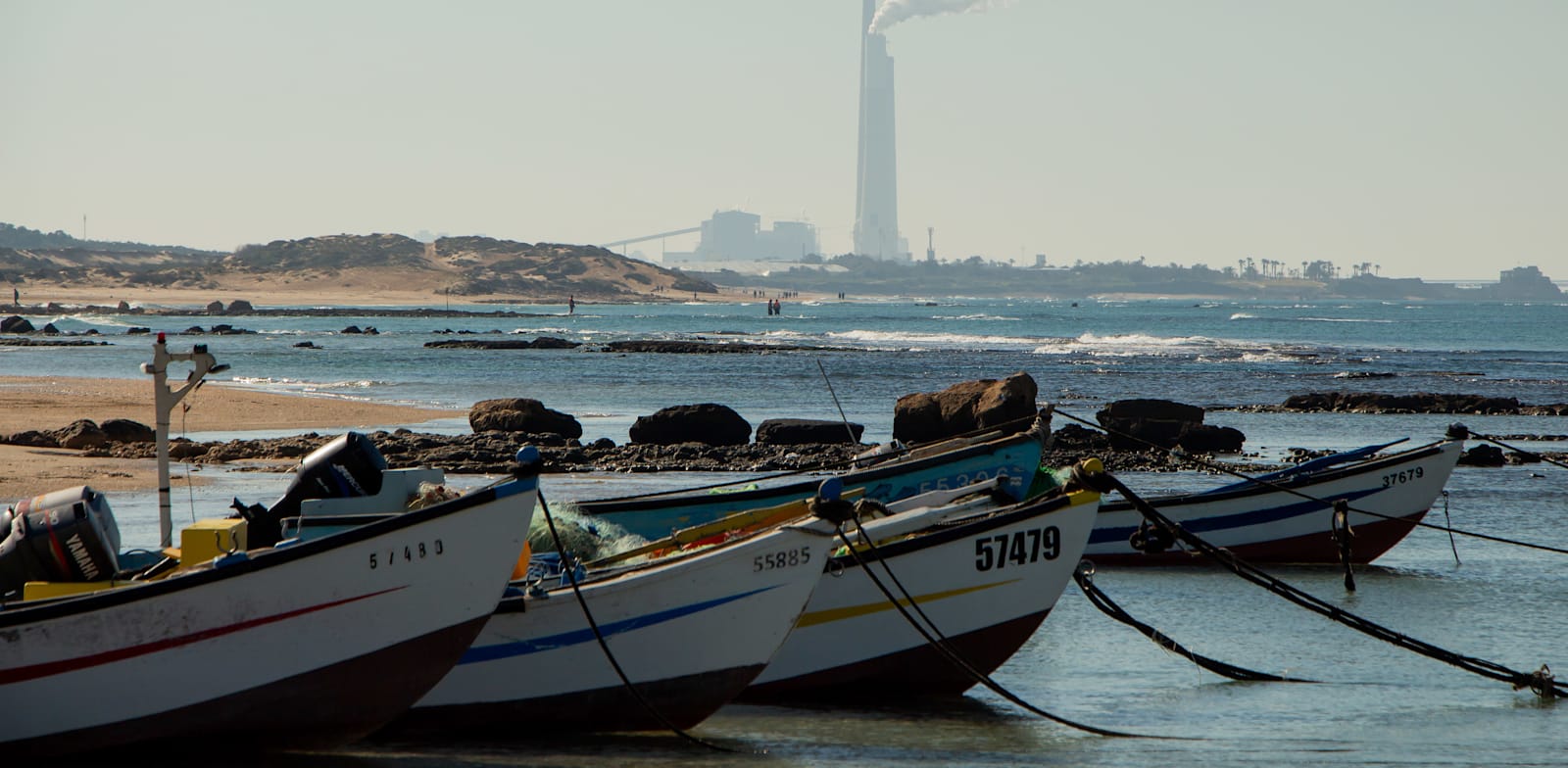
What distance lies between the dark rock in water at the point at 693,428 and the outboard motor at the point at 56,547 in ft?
58.6

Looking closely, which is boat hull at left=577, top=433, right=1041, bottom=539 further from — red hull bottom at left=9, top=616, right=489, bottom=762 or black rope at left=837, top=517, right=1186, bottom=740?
red hull bottom at left=9, top=616, right=489, bottom=762

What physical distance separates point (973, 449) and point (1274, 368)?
4923cm

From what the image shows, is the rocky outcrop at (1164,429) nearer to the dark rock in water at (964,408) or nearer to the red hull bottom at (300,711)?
the dark rock in water at (964,408)

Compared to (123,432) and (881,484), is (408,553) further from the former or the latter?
(123,432)

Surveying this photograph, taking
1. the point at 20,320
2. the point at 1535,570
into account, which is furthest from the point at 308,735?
the point at 20,320

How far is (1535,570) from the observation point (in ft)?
55.4

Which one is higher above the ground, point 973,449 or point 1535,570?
point 973,449

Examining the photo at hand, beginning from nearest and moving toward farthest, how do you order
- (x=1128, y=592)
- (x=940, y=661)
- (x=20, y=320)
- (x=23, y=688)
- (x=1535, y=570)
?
1. (x=23, y=688)
2. (x=940, y=661)
3. (x=1128, y=592)
4. (x=1535, y=570)
5. (x=20, y=320)

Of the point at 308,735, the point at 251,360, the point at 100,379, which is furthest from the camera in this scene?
the point at 251,360

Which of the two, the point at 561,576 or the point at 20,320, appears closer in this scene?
the point at 561,576

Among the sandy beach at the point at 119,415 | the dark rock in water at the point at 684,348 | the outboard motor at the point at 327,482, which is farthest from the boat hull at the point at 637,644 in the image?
the dark rock in water at the point at 684,348

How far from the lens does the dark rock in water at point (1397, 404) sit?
38500mm

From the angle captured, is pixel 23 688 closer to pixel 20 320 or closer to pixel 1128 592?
pixel 1128 592

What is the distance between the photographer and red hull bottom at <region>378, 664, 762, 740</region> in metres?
9.97
